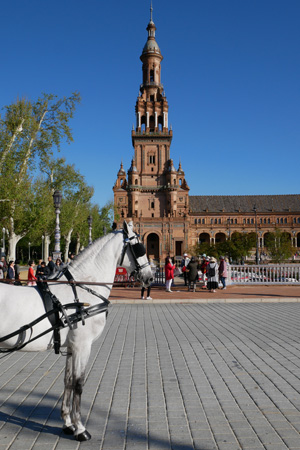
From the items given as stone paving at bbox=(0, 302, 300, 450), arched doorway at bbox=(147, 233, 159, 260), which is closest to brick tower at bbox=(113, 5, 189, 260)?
arched doorway at bbox=(147, 233, 159, 260)

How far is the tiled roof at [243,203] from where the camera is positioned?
102 m

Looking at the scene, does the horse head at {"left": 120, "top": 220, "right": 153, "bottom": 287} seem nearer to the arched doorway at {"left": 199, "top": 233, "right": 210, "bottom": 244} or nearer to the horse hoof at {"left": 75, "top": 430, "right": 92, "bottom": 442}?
the horse hoof at {"left": 75, "top": 430, "right": 92, "bottom": 442}

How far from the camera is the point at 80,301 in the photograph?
4.11m

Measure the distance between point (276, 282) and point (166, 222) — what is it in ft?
185

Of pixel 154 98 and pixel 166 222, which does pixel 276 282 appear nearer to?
pixel 166 222

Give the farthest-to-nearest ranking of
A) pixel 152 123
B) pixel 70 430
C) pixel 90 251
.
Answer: pixel 152 123 < pixel 90 251 < pixel 70 430

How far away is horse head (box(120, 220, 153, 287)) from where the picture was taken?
14.5ft

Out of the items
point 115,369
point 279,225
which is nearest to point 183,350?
point 115,369

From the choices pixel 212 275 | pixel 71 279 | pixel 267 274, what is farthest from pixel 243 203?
pixel 71 279

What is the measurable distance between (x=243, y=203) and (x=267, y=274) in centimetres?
8326

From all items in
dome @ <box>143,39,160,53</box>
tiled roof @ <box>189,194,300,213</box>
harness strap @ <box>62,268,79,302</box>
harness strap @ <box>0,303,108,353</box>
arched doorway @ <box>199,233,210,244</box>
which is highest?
dome @ <box>143,39,160,53</box>

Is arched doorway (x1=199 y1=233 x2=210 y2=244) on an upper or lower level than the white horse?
upper

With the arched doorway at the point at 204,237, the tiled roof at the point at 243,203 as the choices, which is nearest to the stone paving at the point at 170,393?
the arched doorway at the point at 204,237

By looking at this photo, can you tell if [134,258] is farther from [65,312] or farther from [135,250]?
[65,312]
